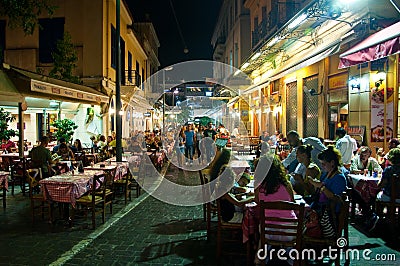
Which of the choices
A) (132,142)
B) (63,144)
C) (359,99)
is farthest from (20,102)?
(359,99)

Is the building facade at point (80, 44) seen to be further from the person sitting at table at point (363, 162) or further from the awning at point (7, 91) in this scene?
the person sitting at table at point (363, 162)

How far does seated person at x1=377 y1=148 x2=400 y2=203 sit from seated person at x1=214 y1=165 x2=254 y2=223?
2454 millimetres

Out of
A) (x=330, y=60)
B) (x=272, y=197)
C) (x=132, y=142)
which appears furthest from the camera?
(x=132, y=142)

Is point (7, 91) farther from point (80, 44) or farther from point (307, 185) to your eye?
point (80, 44)

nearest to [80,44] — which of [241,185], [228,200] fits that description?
[241,185]

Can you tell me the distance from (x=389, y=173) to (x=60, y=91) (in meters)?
9.61

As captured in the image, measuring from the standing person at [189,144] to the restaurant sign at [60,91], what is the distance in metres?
4.10

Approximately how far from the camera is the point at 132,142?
46.4 feet

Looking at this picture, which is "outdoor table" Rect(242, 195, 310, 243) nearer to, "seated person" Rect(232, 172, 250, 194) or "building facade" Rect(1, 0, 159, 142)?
"seated person" Rect(232, 172, 250, 194)

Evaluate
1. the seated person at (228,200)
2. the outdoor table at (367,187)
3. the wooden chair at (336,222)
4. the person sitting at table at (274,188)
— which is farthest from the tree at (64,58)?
the wooden chair at (336,222)

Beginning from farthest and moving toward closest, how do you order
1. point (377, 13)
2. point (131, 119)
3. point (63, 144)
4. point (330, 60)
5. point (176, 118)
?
point (176, 118) → point (131, 119) → point (330, 60) → point (63, 144) → point (377, 13)

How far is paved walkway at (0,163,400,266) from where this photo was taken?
473 cm

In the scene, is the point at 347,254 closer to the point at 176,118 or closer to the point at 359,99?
the point at 359,99

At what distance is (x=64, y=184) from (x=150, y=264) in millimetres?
2451
